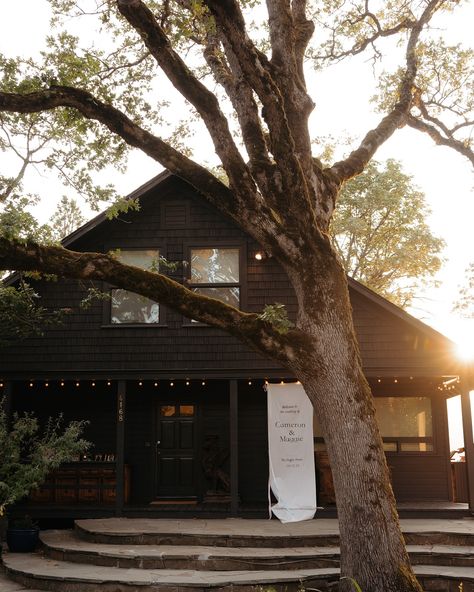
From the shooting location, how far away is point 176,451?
45.5 feet

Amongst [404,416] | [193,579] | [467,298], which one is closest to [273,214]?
[193,579]

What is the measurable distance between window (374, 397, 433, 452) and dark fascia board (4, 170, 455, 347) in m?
2.24

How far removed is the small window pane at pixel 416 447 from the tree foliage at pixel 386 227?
14.8 m

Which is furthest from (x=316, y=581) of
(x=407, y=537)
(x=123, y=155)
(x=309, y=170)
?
(x=123, y=155)

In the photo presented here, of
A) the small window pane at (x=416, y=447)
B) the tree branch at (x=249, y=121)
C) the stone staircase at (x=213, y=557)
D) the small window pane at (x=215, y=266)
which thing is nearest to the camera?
the tree branch at (x=249, y=121)

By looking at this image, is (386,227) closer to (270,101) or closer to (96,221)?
(96,221)

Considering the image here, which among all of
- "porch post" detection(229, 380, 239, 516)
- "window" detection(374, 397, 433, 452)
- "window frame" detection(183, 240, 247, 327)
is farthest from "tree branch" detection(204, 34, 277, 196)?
"window" detection(374, 397, 433, 452)

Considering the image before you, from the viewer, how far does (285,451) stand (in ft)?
40.3

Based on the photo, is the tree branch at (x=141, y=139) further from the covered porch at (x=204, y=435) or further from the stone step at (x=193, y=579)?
the covered porch at (x=204, y=435)

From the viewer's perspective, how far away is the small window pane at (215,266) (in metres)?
13.4

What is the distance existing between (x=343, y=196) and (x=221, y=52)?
1945cm

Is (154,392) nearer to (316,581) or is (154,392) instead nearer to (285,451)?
(285,451)

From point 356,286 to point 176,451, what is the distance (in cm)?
479

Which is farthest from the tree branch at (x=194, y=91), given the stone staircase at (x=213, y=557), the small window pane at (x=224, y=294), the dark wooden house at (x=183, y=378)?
the small window pane at (x=224, y=294)
